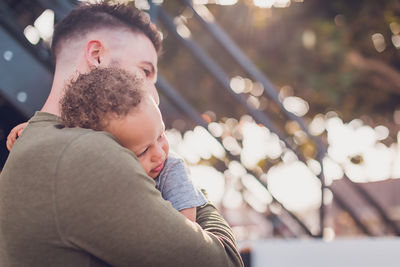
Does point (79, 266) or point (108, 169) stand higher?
point (108, 169)

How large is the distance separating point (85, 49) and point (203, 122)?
6.61 ft

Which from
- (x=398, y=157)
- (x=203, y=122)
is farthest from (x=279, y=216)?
(x=398, y=157)

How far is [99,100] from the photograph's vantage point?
1.38 m

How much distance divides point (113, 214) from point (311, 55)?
6096 mm

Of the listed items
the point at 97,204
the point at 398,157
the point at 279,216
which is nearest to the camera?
the point at 97,204

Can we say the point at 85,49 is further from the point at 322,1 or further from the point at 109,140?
the point at 322,1

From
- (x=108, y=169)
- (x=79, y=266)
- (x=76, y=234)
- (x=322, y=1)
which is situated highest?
(x=322, y=1)

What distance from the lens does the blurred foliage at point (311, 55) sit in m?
6.49

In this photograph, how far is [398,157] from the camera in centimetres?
936

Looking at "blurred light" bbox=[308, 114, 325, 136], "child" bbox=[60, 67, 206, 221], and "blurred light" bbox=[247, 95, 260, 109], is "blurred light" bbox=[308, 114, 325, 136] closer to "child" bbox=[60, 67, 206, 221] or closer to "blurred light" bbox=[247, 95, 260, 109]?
"blurred light" bbox=[247, 95, 260, 109]

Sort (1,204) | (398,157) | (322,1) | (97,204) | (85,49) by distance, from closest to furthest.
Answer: (97,204), (1,204), (85,49), (322,1), (398,157)

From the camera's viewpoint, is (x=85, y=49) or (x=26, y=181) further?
(x=85, y=49)

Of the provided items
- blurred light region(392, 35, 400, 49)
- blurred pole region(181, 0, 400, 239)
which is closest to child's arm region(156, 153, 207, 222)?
blurred pole region(181, 0, 400, 239)

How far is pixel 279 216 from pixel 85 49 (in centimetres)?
390
